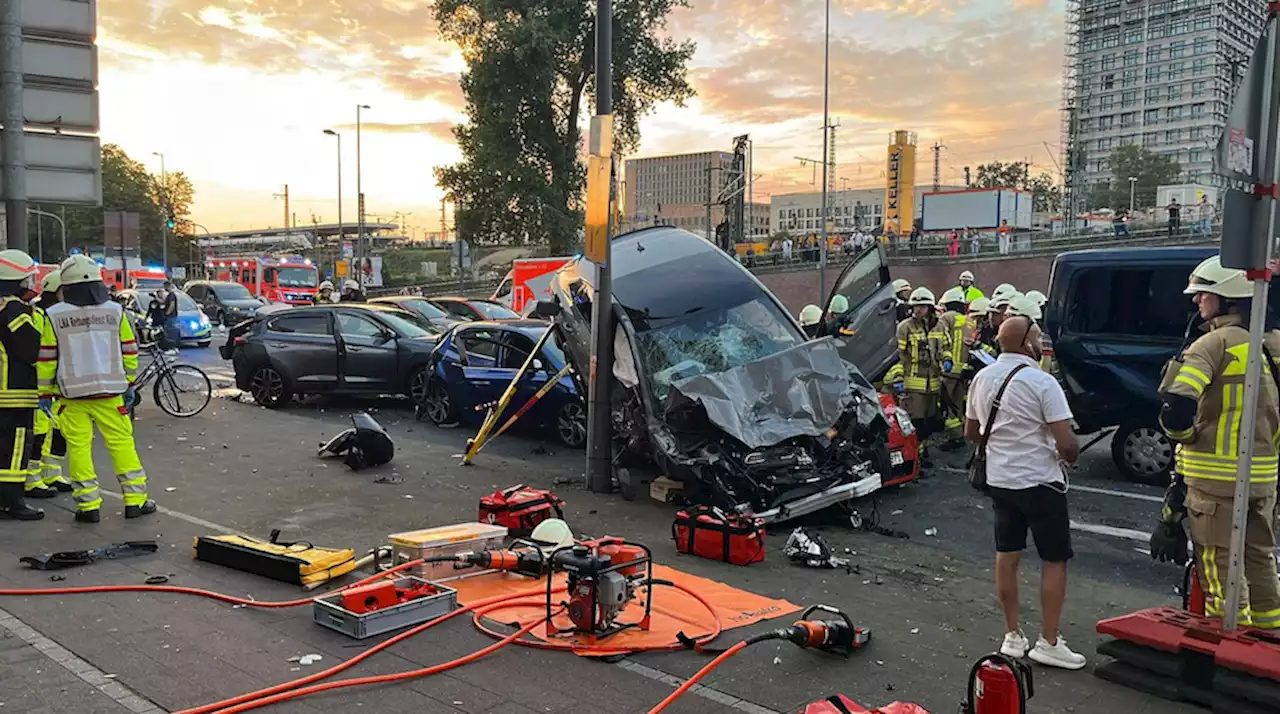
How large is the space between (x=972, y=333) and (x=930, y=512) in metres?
4.24

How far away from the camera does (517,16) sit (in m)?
31.5

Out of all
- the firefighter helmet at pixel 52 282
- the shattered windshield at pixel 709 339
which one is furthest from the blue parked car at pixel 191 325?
the shattered windshield at pixel 709 339

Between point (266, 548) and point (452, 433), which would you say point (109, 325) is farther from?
point (452, 433)

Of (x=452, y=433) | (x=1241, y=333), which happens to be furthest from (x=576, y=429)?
(x=1241, y=333)

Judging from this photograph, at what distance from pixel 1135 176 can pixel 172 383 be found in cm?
10508

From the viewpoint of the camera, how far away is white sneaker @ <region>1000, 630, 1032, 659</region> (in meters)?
4.45

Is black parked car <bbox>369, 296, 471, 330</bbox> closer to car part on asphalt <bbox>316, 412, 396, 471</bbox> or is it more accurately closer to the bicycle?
the bicycle

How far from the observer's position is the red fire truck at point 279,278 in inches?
1494

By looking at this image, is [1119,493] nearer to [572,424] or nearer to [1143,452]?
[1143,452]

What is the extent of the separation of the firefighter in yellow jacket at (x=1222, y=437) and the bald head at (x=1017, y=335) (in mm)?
640

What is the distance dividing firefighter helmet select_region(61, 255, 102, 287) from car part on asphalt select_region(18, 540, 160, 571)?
212 centimetres

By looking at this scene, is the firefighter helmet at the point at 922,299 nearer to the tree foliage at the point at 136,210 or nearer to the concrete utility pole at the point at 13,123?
the concrete utility pole at the point at 13,123

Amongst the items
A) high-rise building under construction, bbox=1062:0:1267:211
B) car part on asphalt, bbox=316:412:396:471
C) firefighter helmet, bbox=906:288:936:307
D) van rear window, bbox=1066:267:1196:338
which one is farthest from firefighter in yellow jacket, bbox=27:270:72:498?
high-rise building under construction, bbox=1062:0:1267:211

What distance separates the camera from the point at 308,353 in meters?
13.6
